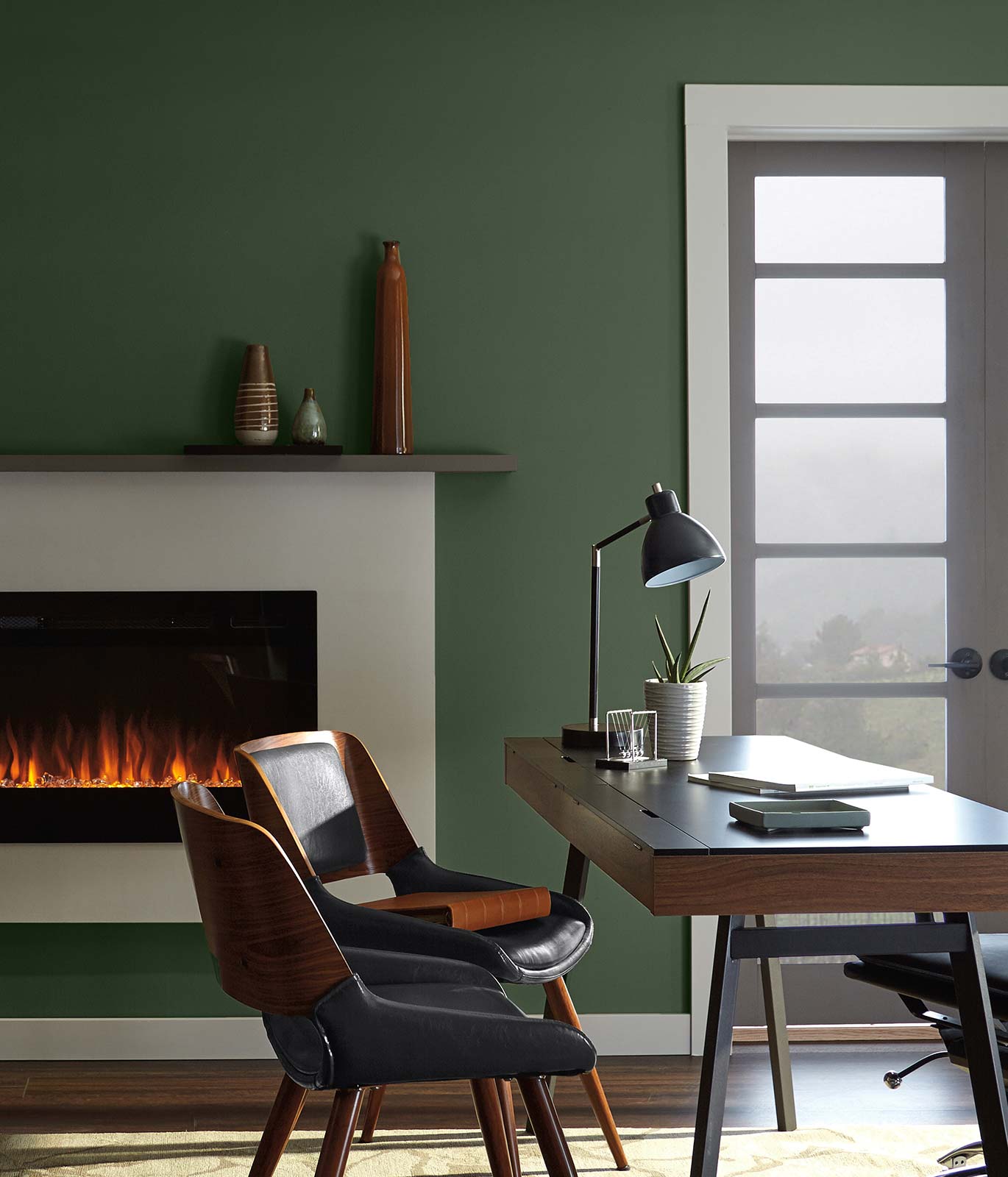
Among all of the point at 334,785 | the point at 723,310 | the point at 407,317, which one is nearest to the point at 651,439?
the point at 723,310

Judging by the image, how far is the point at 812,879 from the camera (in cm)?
154

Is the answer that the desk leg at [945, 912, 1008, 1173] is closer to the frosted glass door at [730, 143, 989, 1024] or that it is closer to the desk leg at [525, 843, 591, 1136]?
the desk leg at [525, 843, 591, 1136]

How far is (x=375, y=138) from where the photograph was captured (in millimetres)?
3422

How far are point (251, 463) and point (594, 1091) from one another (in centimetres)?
177

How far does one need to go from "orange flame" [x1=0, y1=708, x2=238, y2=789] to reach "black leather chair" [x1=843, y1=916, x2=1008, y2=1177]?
5.99 ft

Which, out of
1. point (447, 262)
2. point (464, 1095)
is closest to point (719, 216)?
point (447, 262)

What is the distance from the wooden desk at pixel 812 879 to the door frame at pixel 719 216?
146cm

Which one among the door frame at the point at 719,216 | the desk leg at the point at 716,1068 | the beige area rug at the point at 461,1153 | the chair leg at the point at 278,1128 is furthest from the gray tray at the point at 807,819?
the door frame at the point at 719,216

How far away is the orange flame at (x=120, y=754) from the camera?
338 cm

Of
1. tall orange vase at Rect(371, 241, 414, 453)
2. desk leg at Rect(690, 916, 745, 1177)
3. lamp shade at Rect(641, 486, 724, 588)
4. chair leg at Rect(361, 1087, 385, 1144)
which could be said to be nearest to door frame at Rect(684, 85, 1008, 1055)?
tall orange vase at Rect(371, 241, 414, 453)

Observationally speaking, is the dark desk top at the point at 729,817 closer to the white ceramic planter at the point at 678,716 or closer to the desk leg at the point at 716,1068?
the white ceramic planter at the point at 678,716

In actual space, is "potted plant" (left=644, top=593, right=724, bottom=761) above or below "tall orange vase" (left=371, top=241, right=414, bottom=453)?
below

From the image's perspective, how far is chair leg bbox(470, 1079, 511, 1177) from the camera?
5.64ft

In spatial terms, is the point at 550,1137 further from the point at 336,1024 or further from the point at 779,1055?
the point at 779,1055
